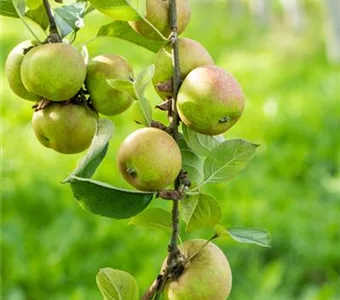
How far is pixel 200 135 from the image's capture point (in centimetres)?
58

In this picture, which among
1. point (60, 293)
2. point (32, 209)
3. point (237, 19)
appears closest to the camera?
point (60, 293)

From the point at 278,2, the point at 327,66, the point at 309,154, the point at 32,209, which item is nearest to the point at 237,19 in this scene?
the point at 278,2

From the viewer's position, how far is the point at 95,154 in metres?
0.52

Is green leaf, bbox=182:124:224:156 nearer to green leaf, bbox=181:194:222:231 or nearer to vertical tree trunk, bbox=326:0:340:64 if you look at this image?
green leaf, bbox=181:194:222:231

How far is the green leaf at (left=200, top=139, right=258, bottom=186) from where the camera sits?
579 mm

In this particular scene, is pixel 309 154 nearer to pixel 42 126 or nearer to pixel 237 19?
pixel 42 126

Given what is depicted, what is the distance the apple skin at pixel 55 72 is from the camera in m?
0.56

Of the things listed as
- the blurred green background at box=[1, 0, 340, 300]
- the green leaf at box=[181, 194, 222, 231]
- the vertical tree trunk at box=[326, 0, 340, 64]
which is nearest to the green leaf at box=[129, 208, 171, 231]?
the green leaf at box=[181, 194, 222, 231]

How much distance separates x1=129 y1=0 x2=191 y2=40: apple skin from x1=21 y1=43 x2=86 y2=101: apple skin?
6cm

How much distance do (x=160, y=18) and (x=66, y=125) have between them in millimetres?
110

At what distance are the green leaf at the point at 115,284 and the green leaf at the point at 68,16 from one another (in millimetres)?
221

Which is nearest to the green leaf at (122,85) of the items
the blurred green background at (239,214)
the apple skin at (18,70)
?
the apple skin at (18,70)

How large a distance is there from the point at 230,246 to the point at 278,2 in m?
13.1

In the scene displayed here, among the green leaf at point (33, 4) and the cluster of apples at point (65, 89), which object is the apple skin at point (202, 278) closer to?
the cluster of apples at point (65, 89)
